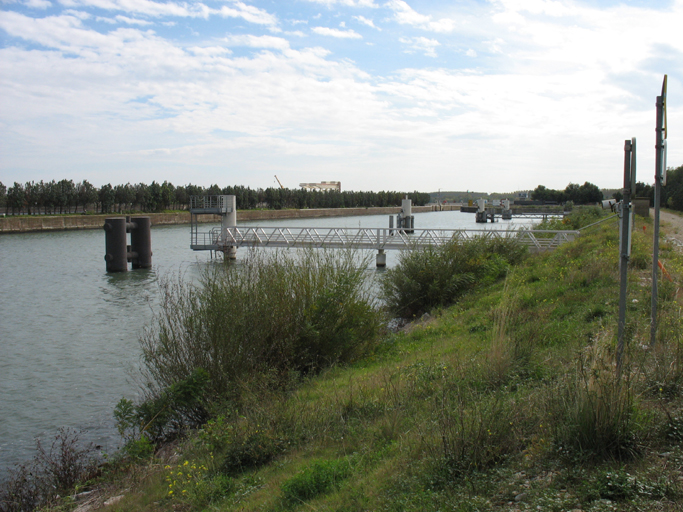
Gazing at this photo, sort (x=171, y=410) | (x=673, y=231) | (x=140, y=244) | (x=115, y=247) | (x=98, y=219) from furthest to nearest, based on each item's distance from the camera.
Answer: (x=98, y=219)
(x=140, y=244)
(x=115, y=247)
(x=673, y=231)
(x=171, y=410)

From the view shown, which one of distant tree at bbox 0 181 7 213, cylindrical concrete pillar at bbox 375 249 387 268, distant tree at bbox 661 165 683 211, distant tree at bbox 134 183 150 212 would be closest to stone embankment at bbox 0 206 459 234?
distant tree at bbox 134 183 150 212

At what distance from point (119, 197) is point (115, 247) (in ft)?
188

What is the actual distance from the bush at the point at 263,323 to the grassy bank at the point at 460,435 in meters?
0.27

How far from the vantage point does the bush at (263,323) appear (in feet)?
29.8

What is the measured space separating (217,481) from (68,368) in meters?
9.86

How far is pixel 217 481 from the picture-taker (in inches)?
219

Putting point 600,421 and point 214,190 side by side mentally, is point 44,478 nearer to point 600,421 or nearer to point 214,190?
point 600,421

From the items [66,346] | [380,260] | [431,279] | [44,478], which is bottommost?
[66,346]

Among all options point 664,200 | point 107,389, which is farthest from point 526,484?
point 664,200

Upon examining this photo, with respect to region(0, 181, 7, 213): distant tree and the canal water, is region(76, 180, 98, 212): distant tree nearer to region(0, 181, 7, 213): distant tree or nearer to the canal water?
region(0, 181, 7, 213): distant tree

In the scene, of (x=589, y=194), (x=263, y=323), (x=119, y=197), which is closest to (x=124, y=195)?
(x=119, y=197)

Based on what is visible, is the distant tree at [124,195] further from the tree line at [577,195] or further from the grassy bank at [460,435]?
the tree line at [577,195]

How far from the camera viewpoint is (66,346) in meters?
15.7

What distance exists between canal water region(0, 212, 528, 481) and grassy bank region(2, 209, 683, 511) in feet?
10.5
